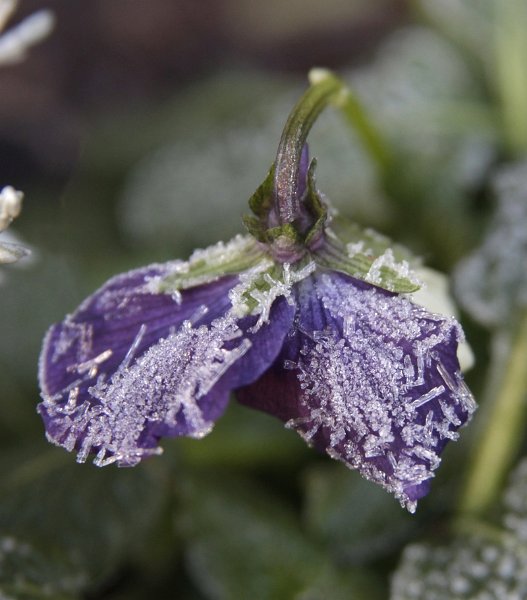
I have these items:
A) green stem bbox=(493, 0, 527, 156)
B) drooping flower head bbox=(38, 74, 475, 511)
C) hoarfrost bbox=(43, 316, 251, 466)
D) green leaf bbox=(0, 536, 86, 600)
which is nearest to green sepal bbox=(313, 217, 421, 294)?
drooping flower head bbox=(38, 74, 475, 511)

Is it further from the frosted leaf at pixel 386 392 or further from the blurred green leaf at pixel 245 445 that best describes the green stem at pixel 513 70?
the frosted leaf at pixel 386 392

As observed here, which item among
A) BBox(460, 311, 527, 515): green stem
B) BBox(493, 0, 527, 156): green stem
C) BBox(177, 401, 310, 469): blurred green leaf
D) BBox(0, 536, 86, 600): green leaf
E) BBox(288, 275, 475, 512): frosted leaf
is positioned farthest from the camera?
BBox(493, 0, 527, 156): green stem

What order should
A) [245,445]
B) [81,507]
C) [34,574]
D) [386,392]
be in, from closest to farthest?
[386,392], [34,574], [81,507], [245,445]

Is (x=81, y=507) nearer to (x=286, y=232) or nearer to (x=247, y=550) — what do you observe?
(x=247, y=550)

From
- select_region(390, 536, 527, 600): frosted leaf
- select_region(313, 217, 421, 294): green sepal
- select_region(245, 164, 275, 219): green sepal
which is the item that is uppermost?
select_region(245, 164, 275, 219): green sepal

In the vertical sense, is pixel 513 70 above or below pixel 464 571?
above

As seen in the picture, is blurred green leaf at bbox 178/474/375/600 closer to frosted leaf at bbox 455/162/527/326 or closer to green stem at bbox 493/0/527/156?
frosted leaf at bbox 455/162/527/326

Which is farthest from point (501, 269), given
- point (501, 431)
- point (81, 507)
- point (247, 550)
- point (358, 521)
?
point (81, 507)
